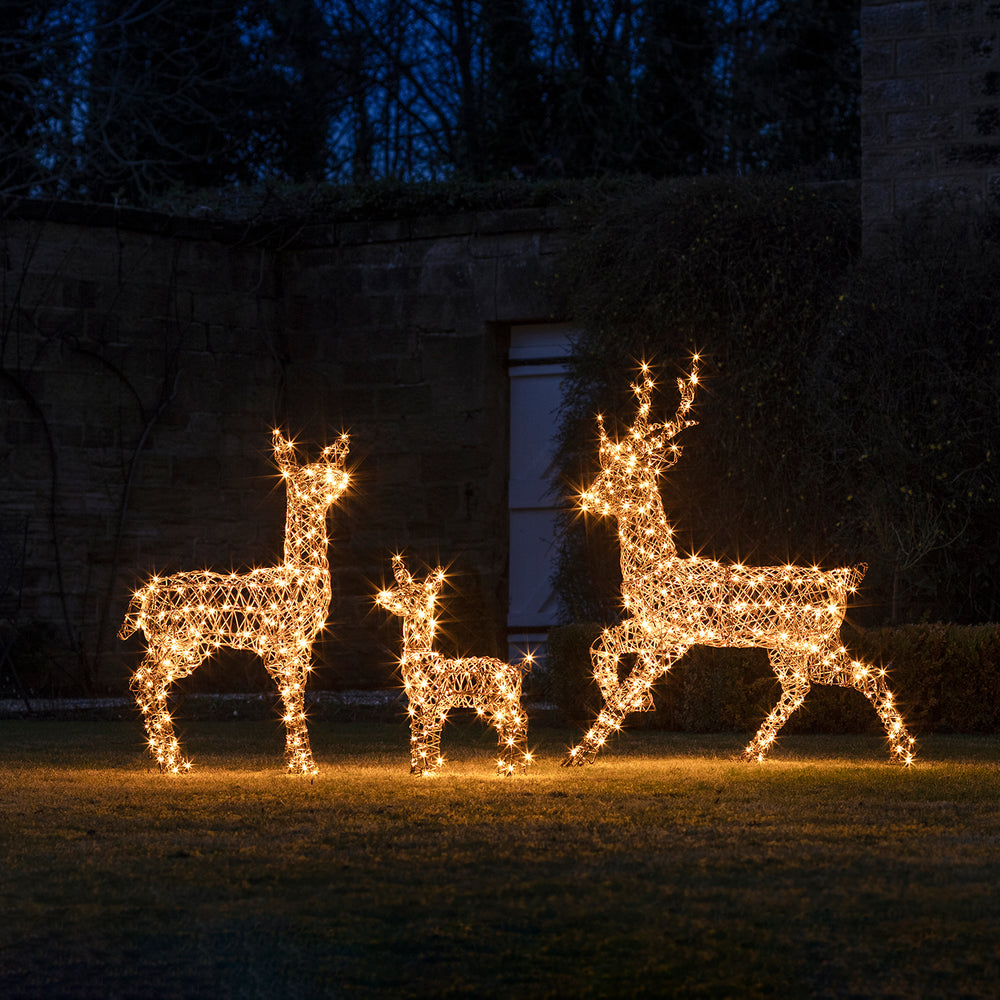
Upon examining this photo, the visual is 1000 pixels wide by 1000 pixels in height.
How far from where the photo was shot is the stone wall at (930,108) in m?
11.4

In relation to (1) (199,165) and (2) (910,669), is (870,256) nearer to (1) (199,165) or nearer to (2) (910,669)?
(2) (910,669)

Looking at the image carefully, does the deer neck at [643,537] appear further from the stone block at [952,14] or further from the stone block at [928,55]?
the stone block at [952,14]

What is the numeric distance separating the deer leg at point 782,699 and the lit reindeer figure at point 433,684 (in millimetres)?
1337

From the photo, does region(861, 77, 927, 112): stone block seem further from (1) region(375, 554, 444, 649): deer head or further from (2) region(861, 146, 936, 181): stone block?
(1) region(375, 554, 444, 649): deer head

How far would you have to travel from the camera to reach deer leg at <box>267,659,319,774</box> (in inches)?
271

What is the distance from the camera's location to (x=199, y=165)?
18203mm

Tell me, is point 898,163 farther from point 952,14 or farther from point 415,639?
point 415,639

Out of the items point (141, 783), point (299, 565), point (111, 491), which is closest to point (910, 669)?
point (299, 565)

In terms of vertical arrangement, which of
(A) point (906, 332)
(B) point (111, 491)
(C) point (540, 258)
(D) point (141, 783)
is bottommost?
(D) point (141, 783)

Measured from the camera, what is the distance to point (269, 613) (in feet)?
22.6

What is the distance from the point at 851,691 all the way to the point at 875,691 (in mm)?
2229

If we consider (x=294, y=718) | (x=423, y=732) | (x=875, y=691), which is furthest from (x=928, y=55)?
(x=294, y=718)

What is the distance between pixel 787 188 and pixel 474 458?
3526 mm

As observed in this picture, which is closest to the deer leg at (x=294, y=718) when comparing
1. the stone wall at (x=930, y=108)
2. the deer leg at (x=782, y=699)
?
the deer leg at (x=782, y=699)
